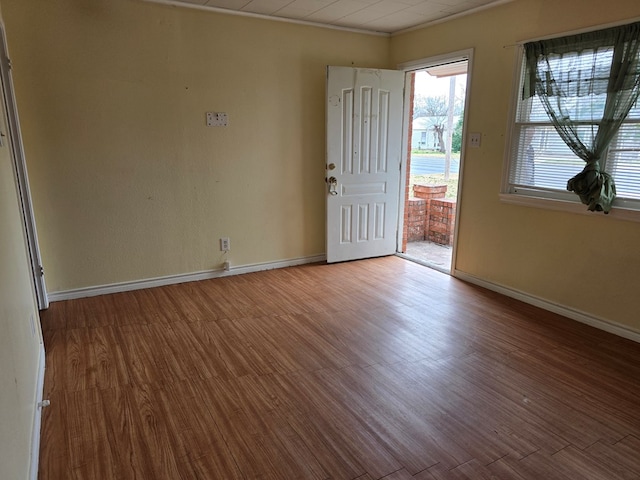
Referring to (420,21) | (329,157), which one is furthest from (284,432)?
(420,21)

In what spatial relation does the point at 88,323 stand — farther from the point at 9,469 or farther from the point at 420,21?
the point at 420,21

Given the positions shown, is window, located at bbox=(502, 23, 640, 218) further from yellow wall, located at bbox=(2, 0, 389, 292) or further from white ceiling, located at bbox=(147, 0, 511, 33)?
yellow wall, located at bbox=(2, 0, 389, 292)

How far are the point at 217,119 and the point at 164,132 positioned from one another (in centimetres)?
49

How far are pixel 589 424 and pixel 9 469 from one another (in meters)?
2.41

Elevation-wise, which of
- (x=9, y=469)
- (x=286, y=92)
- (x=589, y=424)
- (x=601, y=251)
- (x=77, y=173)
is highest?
(x=286, y=92)

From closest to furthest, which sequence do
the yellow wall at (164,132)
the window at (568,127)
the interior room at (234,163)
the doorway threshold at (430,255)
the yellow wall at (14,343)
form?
the yellow wall at (14,343)
the window at (568,127)
the interior room at (234,163)
the yellow wall at (164,132)
the doorway threshold at (430,255)

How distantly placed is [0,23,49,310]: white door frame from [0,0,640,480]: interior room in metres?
0.08

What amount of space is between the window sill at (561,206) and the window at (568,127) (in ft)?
0.04

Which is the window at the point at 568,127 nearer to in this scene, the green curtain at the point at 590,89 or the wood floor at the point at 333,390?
the green curtain at the point at 590,89

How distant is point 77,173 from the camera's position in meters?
3.46

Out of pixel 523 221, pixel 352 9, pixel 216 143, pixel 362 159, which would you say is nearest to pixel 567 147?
pixel 523 221

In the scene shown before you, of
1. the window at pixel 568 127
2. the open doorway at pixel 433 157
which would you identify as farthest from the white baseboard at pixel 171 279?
the window at pixel 568 127

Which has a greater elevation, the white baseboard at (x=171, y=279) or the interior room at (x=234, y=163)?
the interior room at (x=234, y=163)

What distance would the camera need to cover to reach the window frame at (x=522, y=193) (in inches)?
117
